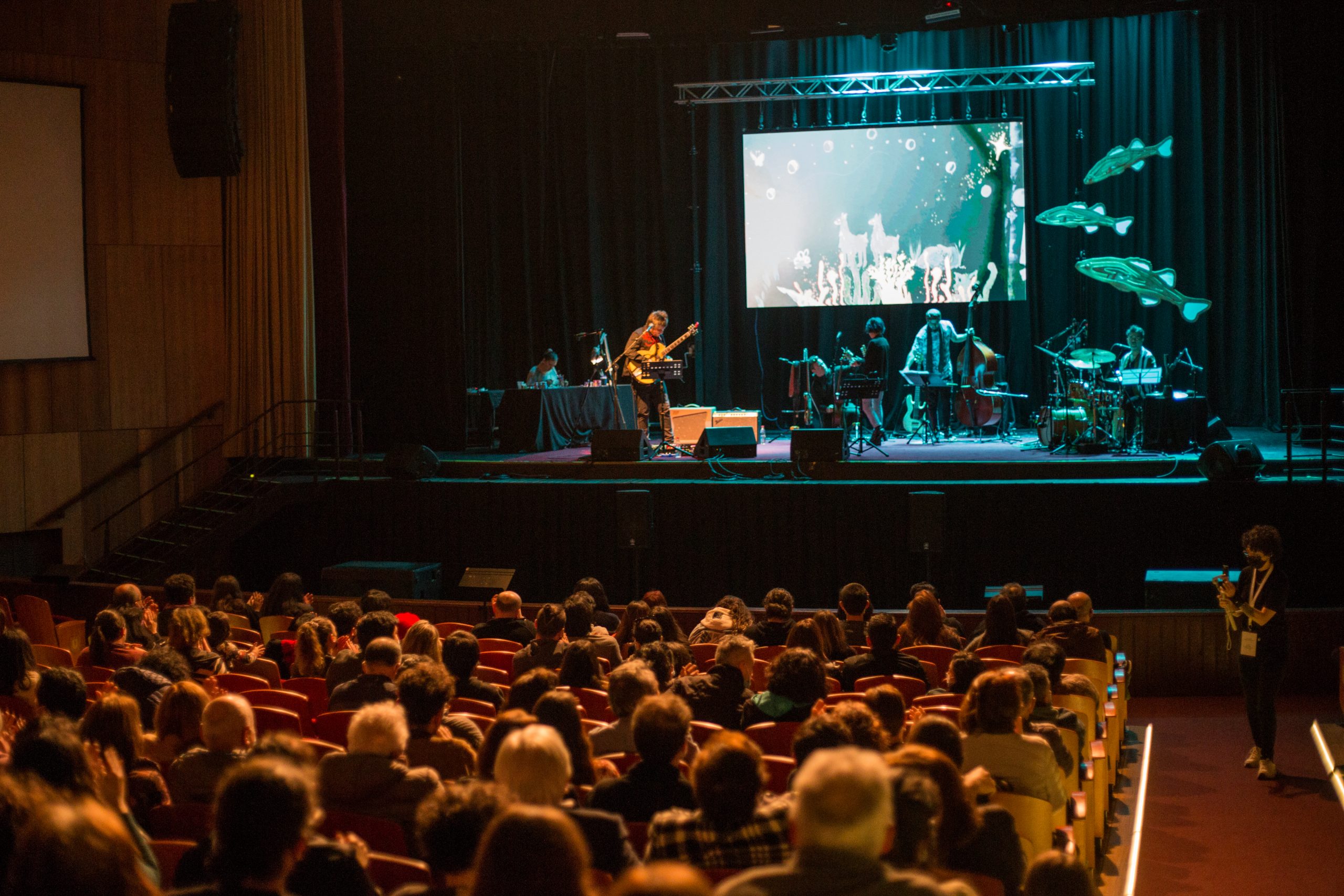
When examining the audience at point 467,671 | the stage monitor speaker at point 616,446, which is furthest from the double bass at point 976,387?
the audience at point 467,671

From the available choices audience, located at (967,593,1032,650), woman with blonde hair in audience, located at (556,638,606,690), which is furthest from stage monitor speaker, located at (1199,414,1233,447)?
woman with blonde hair in audience, located at (556,638,606,690)

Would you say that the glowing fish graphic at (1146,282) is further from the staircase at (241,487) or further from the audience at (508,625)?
the audience at (508,625)

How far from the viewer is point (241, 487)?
487 inches

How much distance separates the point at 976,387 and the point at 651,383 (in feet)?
11.9

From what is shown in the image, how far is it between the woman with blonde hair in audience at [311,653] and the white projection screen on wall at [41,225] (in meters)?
7.75

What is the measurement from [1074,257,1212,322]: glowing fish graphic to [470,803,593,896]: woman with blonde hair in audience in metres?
12.9

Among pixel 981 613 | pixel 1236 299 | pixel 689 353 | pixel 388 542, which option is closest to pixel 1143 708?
pixel 981 613

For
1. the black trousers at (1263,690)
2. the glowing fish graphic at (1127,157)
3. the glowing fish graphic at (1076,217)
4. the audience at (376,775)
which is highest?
the glowing fish graphic at (1127,157)

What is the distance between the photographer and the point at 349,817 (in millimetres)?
3461

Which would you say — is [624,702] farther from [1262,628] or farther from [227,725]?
[1262,628]

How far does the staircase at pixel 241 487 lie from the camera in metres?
11.5

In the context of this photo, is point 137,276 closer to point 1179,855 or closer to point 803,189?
point 803,189

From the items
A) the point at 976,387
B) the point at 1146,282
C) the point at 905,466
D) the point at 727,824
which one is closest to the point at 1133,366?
the point at 976,387

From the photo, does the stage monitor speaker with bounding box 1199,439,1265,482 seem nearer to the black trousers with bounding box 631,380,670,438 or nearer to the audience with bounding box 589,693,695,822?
the black trousers with bounding box 631,380,670,438
